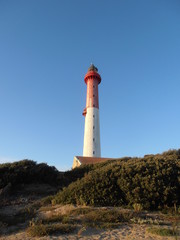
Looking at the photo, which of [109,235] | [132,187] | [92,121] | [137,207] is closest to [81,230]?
[109,235]

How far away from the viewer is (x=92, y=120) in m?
26.1

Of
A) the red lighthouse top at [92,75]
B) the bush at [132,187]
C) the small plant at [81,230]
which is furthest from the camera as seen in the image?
the red lighthouse top at [92,75]

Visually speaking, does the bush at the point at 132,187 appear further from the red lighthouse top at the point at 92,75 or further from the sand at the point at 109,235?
the red lighthouse top at the point at 92,75

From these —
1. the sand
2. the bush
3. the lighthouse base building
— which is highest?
the lighthouse base building

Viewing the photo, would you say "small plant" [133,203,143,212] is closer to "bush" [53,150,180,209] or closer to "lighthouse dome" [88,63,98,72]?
"bush" [53,150,180,209]

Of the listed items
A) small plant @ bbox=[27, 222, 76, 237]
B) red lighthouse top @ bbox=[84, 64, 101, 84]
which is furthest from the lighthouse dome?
small plant @ bbox=[27, 222, 76, 237]

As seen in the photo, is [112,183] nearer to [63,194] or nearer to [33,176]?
[63,194]

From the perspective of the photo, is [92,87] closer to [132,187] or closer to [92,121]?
[92,121]

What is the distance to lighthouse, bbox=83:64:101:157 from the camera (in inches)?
973

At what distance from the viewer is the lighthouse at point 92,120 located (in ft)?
81.1

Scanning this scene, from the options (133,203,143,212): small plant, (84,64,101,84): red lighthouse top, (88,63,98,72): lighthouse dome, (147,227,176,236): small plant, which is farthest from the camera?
(88,63,98,72): lighthouse dome

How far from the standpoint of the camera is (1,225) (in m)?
5.25

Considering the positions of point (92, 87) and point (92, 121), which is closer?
point (92, 121)

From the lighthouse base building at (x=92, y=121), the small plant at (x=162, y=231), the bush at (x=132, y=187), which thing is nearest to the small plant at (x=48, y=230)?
the small plant at (x=162, y=231)
